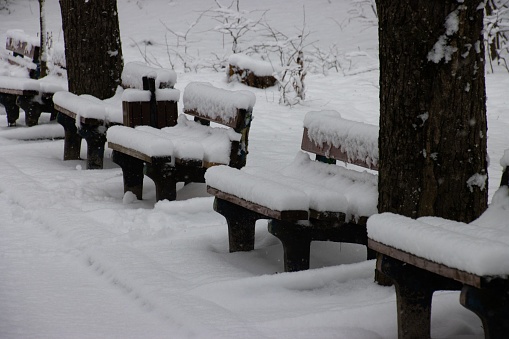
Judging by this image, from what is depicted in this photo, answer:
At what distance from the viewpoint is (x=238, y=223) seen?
3.98 metres

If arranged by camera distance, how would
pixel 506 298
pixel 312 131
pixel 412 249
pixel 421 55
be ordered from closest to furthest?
pixel 506 298 < pixel 412 249 < pixel 421 55 < pixel 312 131

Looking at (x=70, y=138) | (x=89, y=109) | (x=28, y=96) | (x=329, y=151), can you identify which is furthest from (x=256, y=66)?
(x=329, y=151)

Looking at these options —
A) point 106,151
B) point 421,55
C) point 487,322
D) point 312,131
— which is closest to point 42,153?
point 106,151

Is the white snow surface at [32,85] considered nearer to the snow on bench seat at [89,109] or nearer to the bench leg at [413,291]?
the snow on bench seat at [89,109]

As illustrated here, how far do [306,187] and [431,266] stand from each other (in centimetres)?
125

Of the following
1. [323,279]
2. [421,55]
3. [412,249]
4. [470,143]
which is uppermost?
[421,55]

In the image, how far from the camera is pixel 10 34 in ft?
37.0

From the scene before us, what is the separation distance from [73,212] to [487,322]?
3229 mm

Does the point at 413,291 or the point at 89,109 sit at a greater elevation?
the point at 89,109

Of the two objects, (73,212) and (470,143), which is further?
(73,212)

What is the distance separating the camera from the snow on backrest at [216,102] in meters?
4.61

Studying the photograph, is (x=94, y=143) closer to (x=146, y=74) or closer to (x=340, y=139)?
(x=146, y=74)

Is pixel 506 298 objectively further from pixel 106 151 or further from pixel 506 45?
pixel 506 45

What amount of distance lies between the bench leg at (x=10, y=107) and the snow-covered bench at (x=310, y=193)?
203 inches
